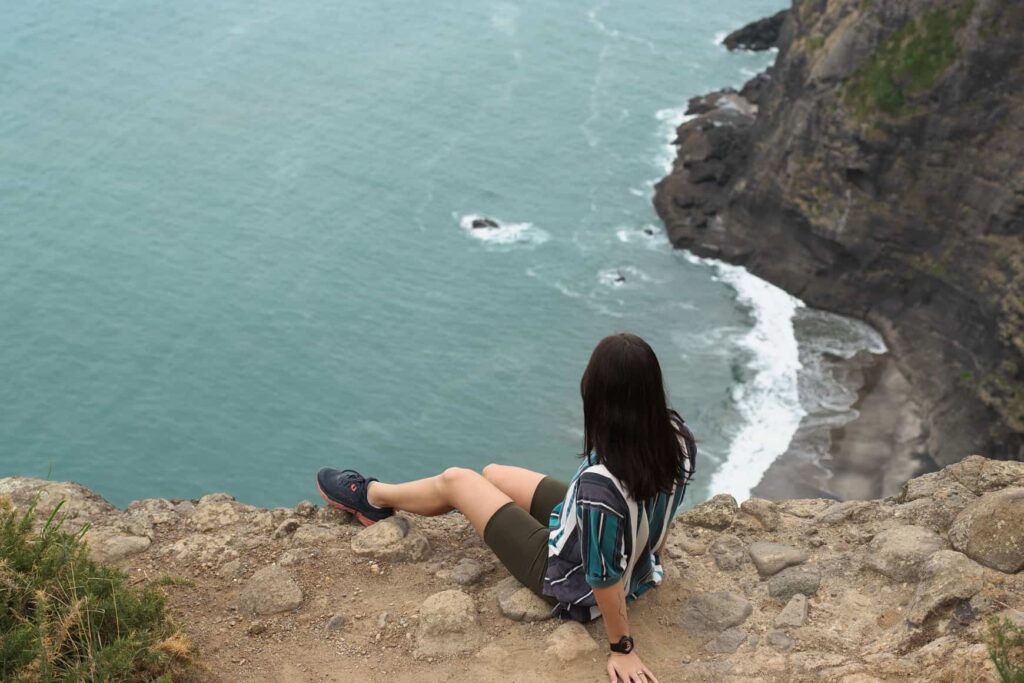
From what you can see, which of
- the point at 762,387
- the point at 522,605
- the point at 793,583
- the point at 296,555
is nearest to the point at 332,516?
the point at 296,555

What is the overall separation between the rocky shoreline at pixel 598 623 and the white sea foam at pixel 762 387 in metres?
24.5

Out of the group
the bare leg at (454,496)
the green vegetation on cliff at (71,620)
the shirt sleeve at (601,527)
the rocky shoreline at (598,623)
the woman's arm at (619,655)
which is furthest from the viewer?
the bare leg at (454,496)

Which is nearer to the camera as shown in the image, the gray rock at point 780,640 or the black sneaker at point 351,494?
the gray rock at point 780,640

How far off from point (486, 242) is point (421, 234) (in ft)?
10.4

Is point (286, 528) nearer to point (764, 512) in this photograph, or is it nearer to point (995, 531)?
point (764, 512)

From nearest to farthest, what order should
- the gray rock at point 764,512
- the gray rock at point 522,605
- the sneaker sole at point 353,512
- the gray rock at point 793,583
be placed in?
the gray rock at point 522,605, the gray rock at point 793,583, the sneaker sole at point 353,512, the gray rock at point 764,512

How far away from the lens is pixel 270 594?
7.93 m

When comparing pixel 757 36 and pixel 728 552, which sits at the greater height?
pixel 728 552

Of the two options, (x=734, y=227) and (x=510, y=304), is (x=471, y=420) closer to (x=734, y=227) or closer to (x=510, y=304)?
(x=510, y=304)

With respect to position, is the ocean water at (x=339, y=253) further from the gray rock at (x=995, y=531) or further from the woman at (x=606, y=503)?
the gray rock at (x=995, y=531)

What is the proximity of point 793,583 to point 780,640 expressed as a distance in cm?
79

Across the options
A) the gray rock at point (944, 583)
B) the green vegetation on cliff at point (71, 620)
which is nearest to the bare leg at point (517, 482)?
the green vegetation on cliff at point (71, 620)

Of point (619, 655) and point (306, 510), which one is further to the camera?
point (306, 510)

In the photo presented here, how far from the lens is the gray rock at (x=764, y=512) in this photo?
920 cm
